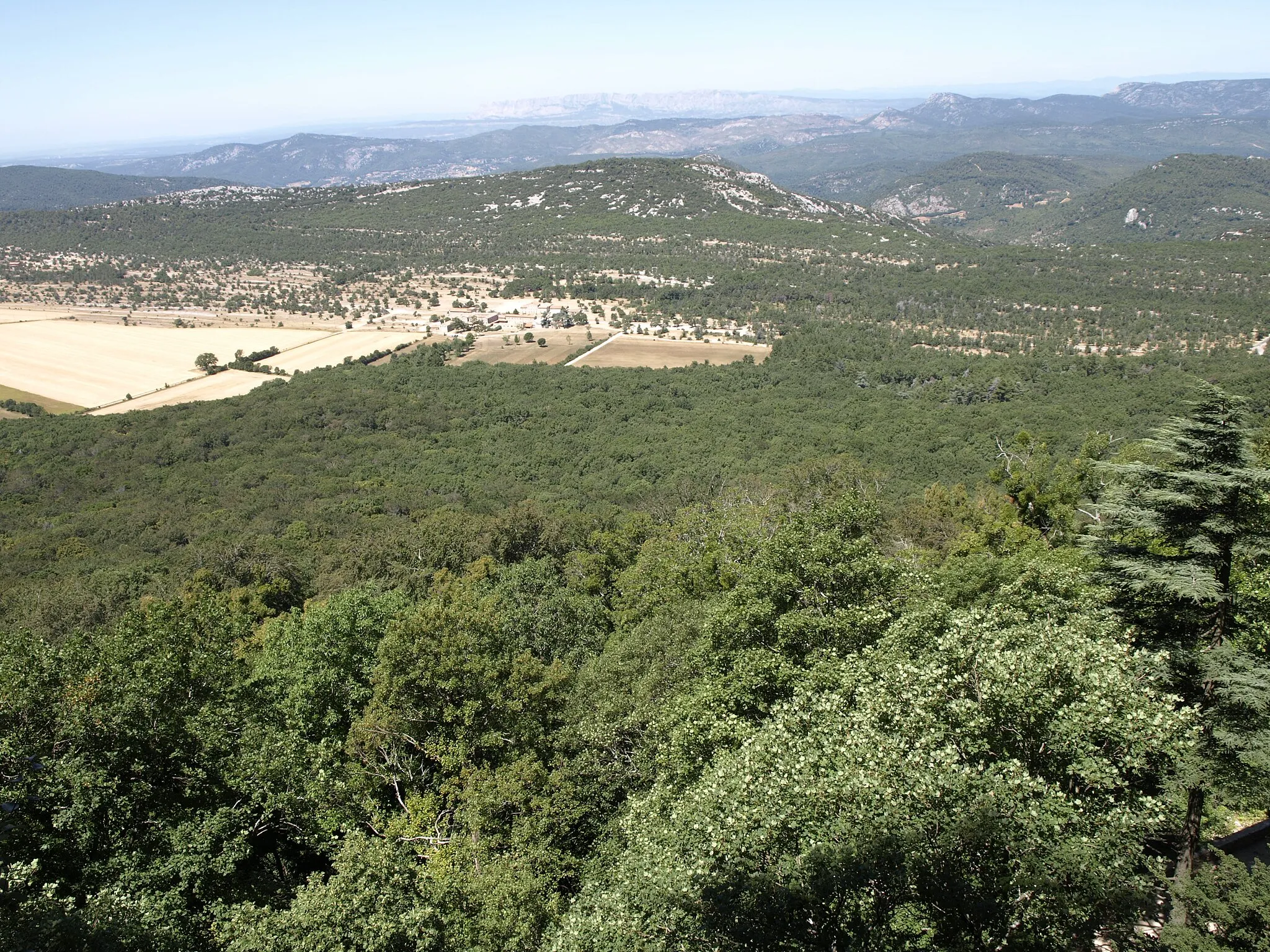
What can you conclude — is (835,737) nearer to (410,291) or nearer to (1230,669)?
(1230,669)

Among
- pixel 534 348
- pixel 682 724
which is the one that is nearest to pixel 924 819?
pixel 682 724

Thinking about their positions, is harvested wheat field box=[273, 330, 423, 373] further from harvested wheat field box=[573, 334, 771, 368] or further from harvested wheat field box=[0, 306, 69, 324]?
harvested wheat field box=[0, 306, 69, 324]

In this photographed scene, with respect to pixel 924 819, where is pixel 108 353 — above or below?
above

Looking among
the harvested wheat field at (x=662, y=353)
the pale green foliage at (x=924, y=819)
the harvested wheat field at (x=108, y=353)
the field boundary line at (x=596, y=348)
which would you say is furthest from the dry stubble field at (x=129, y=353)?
the pale green foliage at (x=924, y=819)

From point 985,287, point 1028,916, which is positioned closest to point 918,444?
point 1028,916

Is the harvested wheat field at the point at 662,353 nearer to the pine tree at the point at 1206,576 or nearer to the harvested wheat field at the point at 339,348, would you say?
the harvested wheat field at the point at 339,348

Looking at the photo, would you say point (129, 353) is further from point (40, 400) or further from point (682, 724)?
point (682, 724)

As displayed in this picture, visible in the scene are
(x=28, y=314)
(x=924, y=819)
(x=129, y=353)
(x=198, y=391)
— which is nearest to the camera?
(x=924, y=819)
